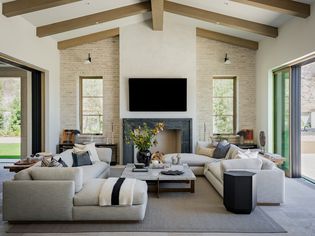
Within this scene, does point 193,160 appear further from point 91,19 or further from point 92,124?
point 91,19

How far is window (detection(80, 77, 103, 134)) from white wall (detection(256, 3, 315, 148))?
448cm

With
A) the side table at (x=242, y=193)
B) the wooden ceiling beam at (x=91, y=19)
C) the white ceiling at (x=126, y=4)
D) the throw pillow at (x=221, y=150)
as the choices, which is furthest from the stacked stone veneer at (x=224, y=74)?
the side table at (x=242, y=193)

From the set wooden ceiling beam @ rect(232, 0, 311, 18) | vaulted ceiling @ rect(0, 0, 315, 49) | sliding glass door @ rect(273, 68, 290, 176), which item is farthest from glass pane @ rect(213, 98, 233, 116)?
wooden ceiling beam @ rect(232, 0, 311, 18)

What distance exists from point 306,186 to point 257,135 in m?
2.86

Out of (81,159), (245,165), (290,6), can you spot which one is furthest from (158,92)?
(245,165)

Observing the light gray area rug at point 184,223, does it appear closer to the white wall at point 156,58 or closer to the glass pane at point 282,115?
the glass pane at point 282,115

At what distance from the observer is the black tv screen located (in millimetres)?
9055

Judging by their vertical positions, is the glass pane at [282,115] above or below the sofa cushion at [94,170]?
above

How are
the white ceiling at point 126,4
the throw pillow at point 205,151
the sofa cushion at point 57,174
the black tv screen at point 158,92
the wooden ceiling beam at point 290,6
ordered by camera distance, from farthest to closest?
the black tv screen at point 158,92
the throw pillow at point 205,151
the white ceiling at point 126,4
the wooden ceiling beam at point 290,6
the sofa cushion at point 57,174

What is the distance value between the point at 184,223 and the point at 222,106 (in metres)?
5.82

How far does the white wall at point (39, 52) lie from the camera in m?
6.26

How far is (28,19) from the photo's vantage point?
279 inches

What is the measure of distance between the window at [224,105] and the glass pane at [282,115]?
1519 millimetres

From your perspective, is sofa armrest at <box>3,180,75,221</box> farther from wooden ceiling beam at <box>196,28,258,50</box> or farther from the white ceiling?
wooden ceiling beam at <box>196,28,258,50</box>
